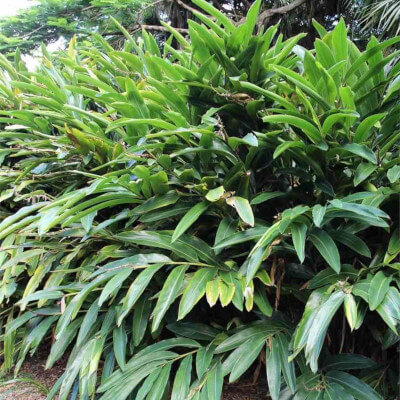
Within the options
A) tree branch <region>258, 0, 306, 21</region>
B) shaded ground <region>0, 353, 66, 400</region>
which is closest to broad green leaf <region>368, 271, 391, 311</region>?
shaded ground <region>0, 353, 66, 400</region>

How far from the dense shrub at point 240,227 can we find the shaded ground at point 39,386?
14cm

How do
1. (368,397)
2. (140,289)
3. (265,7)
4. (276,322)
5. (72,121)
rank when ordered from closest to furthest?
1. (368,397)
2. (140,289)
3. (276,322)
4. (72,121)
5. (265,7)

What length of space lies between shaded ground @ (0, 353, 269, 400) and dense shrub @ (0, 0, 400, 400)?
0.46 ft

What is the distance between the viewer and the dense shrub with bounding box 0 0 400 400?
3.88 ft

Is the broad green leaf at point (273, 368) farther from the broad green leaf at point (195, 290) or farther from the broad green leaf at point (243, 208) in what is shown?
the broad green leaf at point (243, 208)

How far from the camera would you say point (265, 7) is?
7629 mm

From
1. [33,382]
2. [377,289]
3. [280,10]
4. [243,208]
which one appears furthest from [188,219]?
[280,10]

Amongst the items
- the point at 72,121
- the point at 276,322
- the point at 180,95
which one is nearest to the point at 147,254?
the point at 276,322

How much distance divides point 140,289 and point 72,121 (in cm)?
89

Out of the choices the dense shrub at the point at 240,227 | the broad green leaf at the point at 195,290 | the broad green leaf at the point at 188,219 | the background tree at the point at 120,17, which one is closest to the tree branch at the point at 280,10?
the background tree at the point at 120,17

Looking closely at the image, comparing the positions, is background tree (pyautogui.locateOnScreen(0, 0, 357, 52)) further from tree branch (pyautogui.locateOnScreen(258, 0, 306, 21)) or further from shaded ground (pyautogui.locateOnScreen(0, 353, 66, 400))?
shaded ground (pyautogui.locateOnScreen(0, 353, 66, 400))

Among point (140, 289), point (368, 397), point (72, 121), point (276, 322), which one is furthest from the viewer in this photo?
point (72, 121)

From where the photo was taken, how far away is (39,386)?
1.68 meters

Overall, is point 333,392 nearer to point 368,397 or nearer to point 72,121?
point 368,397
